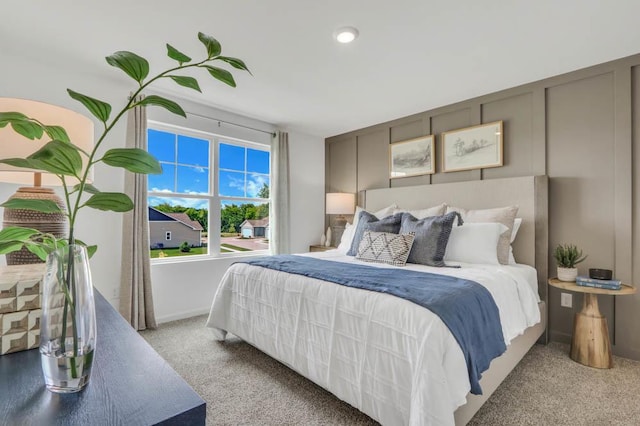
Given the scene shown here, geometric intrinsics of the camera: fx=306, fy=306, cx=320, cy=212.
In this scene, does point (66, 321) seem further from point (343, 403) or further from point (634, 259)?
point (634, 259)

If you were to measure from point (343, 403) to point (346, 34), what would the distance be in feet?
8.00

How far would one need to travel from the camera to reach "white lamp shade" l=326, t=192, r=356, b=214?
4.43m

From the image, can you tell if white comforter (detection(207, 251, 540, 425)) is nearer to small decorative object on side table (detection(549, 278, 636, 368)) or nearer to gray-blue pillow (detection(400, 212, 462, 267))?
gray-blue pillow (detection(400, 212, 462, 267))

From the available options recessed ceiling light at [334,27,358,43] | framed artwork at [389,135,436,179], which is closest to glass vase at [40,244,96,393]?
recessed ceiling light at [334,27,358,43]

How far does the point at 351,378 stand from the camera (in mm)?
1641

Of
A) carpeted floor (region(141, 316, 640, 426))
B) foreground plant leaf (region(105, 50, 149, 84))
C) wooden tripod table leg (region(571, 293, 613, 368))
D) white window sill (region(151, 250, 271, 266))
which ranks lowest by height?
carpeted floor (region(141, 316, 640, 426))

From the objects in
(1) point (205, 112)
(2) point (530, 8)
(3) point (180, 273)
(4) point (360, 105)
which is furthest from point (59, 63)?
(2) point (530, 8)

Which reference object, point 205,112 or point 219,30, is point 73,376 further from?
point 205,112

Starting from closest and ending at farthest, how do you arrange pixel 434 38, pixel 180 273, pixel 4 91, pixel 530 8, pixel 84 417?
pixel 84 417
pixel 530 8
pixel 434 38
pixel 4 91
pixel 180 273

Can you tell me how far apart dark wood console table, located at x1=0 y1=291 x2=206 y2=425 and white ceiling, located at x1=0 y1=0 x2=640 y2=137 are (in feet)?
6.62

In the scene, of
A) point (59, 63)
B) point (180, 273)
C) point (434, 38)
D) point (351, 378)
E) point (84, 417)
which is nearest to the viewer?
point (84, 417)

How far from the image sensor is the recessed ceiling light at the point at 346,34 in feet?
6.99

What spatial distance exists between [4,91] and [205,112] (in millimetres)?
1661

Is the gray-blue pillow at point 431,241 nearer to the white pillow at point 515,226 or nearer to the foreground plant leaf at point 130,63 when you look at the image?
the white pillow at point 515,226
